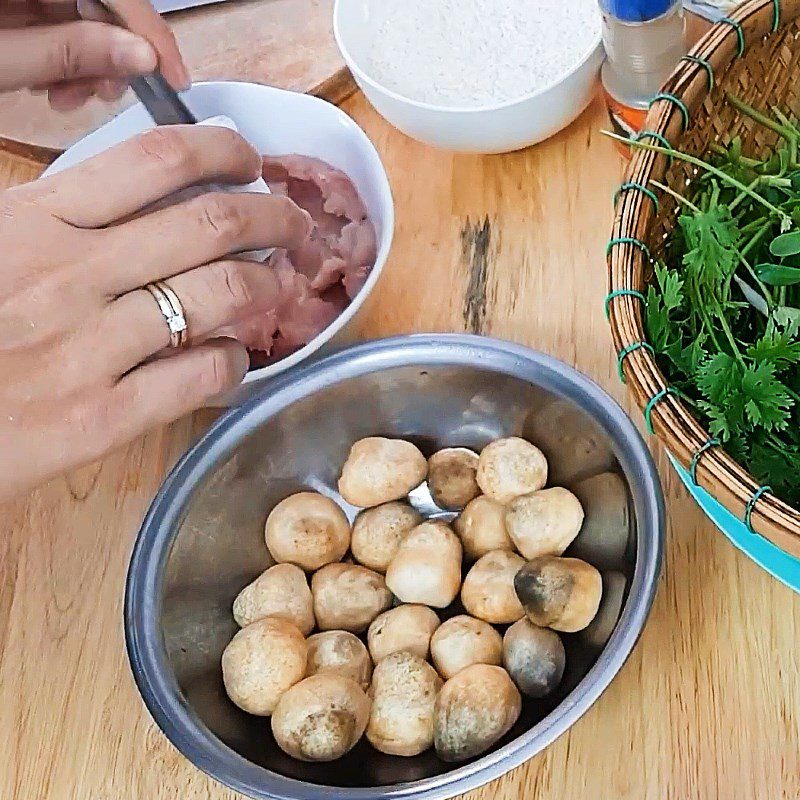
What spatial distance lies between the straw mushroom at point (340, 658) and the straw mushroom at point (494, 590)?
8cm

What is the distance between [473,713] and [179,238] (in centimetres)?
34

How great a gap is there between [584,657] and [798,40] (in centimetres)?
43

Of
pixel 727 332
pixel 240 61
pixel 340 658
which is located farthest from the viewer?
pixel 240 61

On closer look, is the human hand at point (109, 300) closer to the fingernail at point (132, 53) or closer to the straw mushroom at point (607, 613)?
the fingernail at point (132, 53)

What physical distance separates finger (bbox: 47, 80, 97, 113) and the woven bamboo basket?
1.62 feet

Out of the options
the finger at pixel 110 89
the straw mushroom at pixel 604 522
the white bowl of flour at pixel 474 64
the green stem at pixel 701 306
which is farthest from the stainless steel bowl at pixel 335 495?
the finger at pixel 110 89

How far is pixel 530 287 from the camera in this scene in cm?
85

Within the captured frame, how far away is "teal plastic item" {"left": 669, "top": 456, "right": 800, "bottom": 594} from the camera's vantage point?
60 centimetres

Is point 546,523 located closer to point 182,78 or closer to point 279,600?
point 279,600

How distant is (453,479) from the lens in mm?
764

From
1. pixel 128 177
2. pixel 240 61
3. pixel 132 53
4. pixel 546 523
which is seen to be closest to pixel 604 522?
pixel 546 523

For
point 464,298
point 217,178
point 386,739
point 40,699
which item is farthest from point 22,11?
point 386,739

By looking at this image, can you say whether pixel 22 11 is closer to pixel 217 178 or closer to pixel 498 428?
pixel 217 178

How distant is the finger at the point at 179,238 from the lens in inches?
25.2
